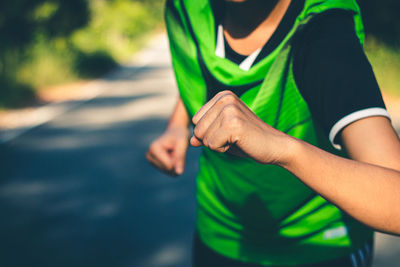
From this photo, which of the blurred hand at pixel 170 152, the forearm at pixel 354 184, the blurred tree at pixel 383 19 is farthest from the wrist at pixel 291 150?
the blurred tree at pixel 383 19

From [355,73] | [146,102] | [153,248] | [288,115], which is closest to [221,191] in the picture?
[288,115]

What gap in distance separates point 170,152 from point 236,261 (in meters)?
0.47

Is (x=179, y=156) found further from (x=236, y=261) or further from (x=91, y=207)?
(x=91, y=207)

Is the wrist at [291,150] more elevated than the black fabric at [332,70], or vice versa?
the black fabric at [332,70]

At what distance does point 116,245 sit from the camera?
11.6ft

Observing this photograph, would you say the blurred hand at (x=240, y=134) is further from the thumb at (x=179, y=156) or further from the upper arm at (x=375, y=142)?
the thumb at (x=179, y=156)

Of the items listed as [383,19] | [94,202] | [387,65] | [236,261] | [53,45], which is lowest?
[53,45]

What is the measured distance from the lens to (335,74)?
804 millimetres

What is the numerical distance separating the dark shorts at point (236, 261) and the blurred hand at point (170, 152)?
0.25m

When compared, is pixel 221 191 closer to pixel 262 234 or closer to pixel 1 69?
pixel 262 234

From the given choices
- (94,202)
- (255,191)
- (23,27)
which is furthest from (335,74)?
(23,27)

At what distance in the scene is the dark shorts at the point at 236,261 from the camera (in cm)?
118

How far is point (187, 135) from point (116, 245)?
7.49 feet

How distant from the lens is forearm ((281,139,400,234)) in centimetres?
71
